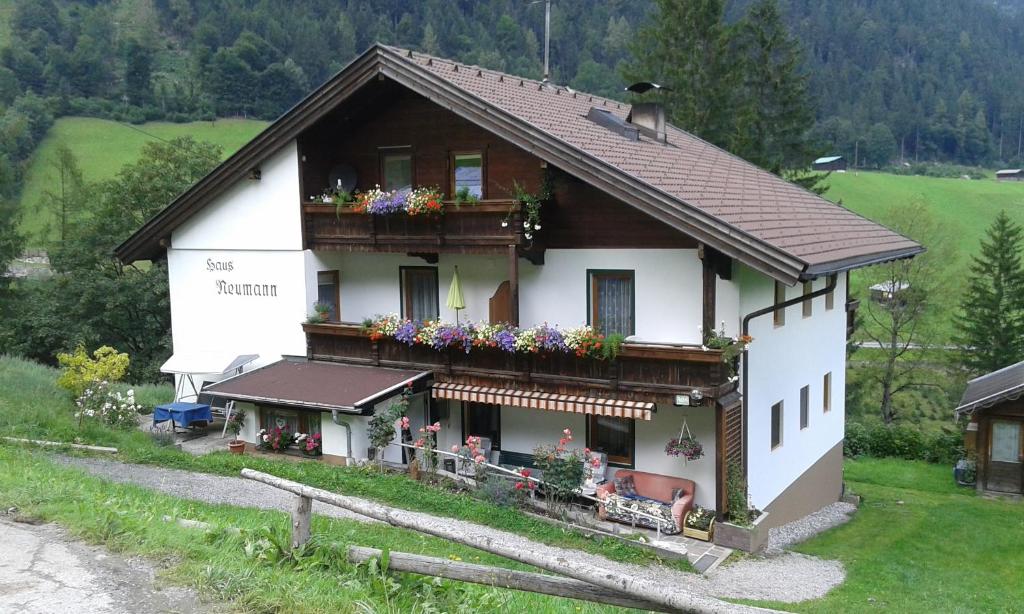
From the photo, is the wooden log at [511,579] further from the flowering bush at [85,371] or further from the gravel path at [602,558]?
the flowering bush at [85,371]

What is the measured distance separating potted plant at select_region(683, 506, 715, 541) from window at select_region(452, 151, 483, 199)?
7.54 m

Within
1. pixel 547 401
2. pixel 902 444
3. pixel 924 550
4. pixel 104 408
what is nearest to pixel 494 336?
pixel 547 401

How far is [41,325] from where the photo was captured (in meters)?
34.8

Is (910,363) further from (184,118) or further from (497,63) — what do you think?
(184,118)

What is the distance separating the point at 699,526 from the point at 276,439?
346 inches

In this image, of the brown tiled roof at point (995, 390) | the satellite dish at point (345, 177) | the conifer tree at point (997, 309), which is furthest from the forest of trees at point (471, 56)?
the satellite dish at point (345, 177)

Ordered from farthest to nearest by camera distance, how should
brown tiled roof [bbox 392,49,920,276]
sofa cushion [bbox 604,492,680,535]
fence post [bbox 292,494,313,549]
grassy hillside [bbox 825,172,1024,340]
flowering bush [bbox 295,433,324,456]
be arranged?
grassy hillside [bbox 825,172,1024,340], flowering bush [bbox 295,433,324,456], brown tiled roof [bbox 392,49,920,276], sofa cushion [bbox 604,492,680,535], fence post [bbox 292,494,313,549]

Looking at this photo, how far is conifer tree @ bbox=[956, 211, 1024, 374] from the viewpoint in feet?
131

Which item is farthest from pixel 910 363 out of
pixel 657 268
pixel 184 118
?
pixel 184 118

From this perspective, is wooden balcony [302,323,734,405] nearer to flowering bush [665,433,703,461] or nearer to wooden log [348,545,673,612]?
flowering bush [665,433,703,461]

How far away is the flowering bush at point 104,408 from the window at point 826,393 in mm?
15760

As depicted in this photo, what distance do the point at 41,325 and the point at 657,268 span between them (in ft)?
93.8

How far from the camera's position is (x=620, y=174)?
48.9 feet

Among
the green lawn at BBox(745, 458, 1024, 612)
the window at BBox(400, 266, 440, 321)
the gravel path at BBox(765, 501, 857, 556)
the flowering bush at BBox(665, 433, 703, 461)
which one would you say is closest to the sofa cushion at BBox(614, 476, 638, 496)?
the flowering bush at BBox(665, 433, 703, 461)
